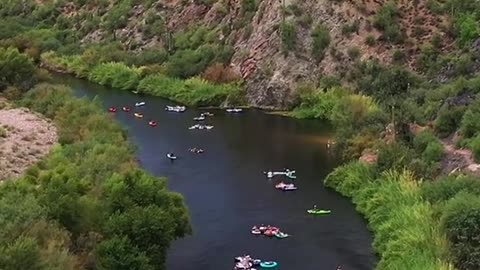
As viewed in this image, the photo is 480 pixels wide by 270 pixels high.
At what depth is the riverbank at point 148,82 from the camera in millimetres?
84938

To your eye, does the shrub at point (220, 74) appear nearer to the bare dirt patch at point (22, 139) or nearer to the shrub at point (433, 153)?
the bare dirt patch at point (22, 139)

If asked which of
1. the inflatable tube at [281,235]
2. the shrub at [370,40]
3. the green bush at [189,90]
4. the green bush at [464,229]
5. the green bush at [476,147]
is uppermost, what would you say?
the green bush at [464,229]

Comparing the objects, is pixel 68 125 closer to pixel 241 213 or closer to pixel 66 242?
pixel 241 213

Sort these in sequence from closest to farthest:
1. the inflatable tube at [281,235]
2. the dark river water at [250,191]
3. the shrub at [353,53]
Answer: the dark river water at [250,191] < the inflatable tube at [281,235] < the shrub at [353,53]

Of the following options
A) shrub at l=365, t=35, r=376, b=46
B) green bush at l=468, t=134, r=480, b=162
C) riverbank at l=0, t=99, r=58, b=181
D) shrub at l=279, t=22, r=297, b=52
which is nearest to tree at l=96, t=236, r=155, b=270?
riverbank at l=0, t=99, r=58, b=181

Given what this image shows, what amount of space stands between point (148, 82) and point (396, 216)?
2085 inches

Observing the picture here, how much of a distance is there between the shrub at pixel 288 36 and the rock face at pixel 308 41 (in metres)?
0.53

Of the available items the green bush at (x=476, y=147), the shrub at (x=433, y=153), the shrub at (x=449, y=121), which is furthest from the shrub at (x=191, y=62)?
the green bush at (x=476, y=147)

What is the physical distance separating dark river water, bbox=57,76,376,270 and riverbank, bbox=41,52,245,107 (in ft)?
17.5

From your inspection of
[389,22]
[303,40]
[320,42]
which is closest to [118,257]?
[320,42]

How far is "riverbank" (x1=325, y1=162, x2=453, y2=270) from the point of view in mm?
38375

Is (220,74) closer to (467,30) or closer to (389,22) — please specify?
(389,22)

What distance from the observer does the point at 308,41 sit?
84.9 metres

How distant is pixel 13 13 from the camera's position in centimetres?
12812
